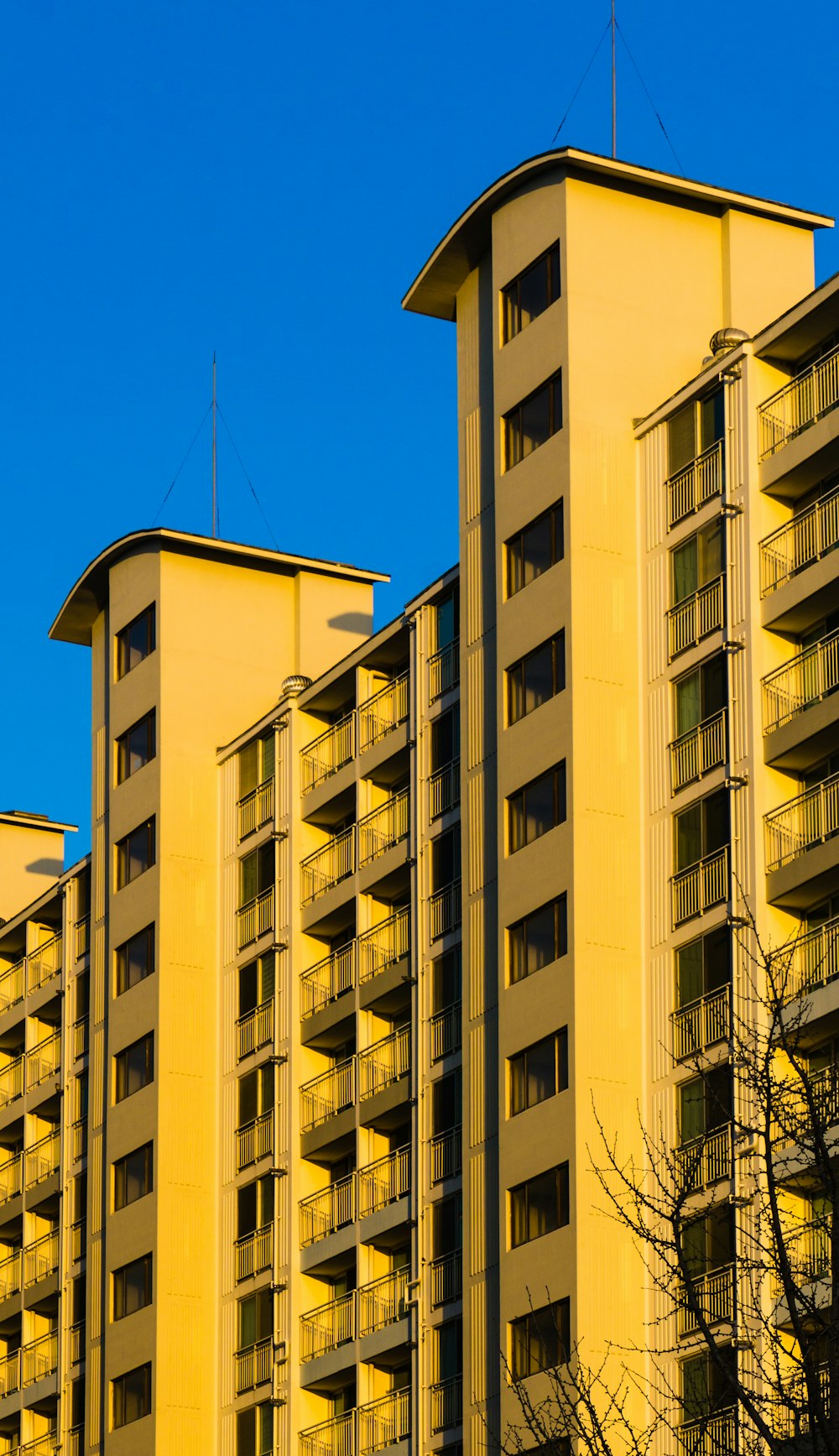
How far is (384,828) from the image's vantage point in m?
66.0

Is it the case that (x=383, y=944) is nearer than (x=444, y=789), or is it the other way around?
(x=444, y=789)

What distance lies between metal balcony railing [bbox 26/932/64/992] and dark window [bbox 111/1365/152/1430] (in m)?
15.2

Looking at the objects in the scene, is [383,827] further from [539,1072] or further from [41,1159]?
[41,1159]

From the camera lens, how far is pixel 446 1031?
6119 centimetres

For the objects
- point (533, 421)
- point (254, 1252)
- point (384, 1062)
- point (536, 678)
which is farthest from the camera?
point (254, 1252)

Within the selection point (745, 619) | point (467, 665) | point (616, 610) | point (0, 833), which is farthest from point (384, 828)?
point (0, 833)

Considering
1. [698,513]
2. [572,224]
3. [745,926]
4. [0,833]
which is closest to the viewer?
[745,926]

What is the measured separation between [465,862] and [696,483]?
33.0 feet

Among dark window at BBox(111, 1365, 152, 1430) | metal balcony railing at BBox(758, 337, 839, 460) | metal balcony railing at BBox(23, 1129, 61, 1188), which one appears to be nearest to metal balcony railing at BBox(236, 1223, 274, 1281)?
dark window at BBox(111, 1365, 152, 1430)

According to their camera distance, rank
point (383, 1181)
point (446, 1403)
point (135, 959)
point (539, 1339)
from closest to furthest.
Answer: point (539, 1339) < point (446, 1403) < point (383, 1181) < point (135, 959)

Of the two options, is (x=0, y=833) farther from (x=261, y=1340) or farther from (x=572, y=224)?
(x=572, y=224)

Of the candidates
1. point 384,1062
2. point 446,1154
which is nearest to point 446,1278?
point 446,1154

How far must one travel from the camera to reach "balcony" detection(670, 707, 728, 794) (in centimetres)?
5344

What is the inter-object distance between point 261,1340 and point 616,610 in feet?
72.1
